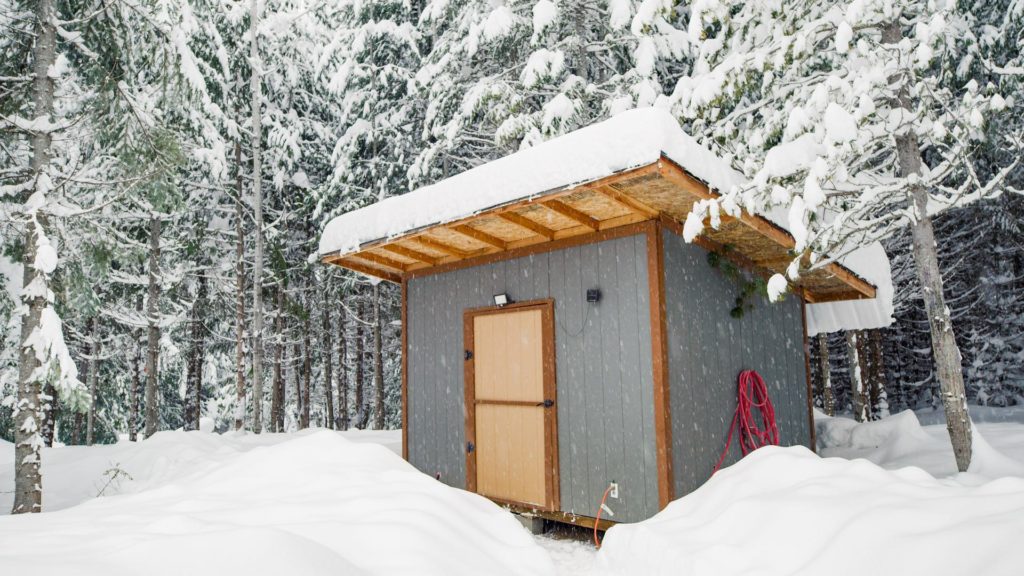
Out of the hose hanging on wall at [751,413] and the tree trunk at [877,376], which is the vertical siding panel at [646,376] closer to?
the hose hanging on wall at [751,413]

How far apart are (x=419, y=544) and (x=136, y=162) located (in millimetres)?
6806

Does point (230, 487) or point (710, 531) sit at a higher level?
point (230, 487)

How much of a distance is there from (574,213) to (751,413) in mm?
2938

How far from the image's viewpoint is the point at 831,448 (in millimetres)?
8344

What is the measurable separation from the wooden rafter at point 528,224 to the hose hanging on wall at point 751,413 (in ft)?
8.01

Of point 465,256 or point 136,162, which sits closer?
point 465,256

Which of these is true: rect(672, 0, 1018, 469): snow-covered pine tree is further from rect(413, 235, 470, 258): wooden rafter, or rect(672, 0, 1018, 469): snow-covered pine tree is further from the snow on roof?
rect(413, 235, 470, 258): wooden rafter

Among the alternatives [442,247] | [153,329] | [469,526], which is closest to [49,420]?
[153,329]

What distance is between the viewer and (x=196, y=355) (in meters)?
15.7

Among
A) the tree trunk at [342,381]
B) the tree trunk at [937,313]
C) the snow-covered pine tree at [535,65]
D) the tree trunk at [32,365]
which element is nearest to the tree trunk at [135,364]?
the tree trunk at [342,381]

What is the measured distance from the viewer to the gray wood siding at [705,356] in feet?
16.4

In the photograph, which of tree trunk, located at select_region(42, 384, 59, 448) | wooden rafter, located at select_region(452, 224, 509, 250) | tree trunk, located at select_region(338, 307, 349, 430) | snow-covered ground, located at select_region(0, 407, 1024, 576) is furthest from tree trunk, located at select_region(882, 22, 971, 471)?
tree trunk, located at select_region(42, 384, 59, 448)

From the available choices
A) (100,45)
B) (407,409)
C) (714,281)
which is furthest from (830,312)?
(100,45)

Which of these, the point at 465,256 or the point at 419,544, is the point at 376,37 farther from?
the point at 419,544
